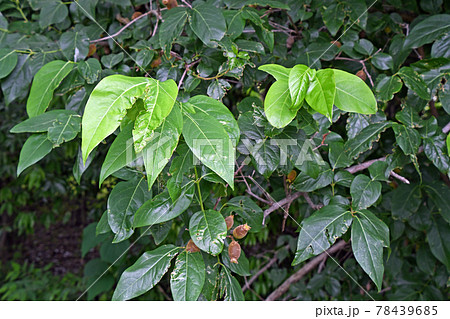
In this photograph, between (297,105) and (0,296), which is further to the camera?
(0,296)

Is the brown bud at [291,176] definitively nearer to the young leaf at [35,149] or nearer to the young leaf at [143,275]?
the young leaf at [143,275]

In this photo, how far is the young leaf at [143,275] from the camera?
0.53 m

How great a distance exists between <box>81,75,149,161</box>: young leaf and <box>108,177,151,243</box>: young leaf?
24 cm

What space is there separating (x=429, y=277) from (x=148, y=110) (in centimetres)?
105

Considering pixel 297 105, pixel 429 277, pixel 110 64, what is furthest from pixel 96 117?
pixel 429 277

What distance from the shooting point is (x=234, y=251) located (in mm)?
581

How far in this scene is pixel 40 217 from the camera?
2.27 meters

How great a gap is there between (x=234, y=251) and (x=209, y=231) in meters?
0.08

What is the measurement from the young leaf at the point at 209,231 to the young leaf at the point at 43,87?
0.38 meters

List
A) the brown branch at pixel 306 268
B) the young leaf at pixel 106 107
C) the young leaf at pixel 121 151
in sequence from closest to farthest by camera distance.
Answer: the young leaf at pixel 106 107 → the young leaf at pixel 121 151 → the brown branch at pixel 306 268

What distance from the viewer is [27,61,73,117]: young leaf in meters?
0.69

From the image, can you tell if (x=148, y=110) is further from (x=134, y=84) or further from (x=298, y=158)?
(x=298, y=158)

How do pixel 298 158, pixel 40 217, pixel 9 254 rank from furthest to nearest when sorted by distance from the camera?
pixel 9 254, pixel 40 217, pixel 298 158

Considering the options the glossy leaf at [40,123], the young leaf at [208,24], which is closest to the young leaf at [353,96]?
the young leaf at [208,24]
